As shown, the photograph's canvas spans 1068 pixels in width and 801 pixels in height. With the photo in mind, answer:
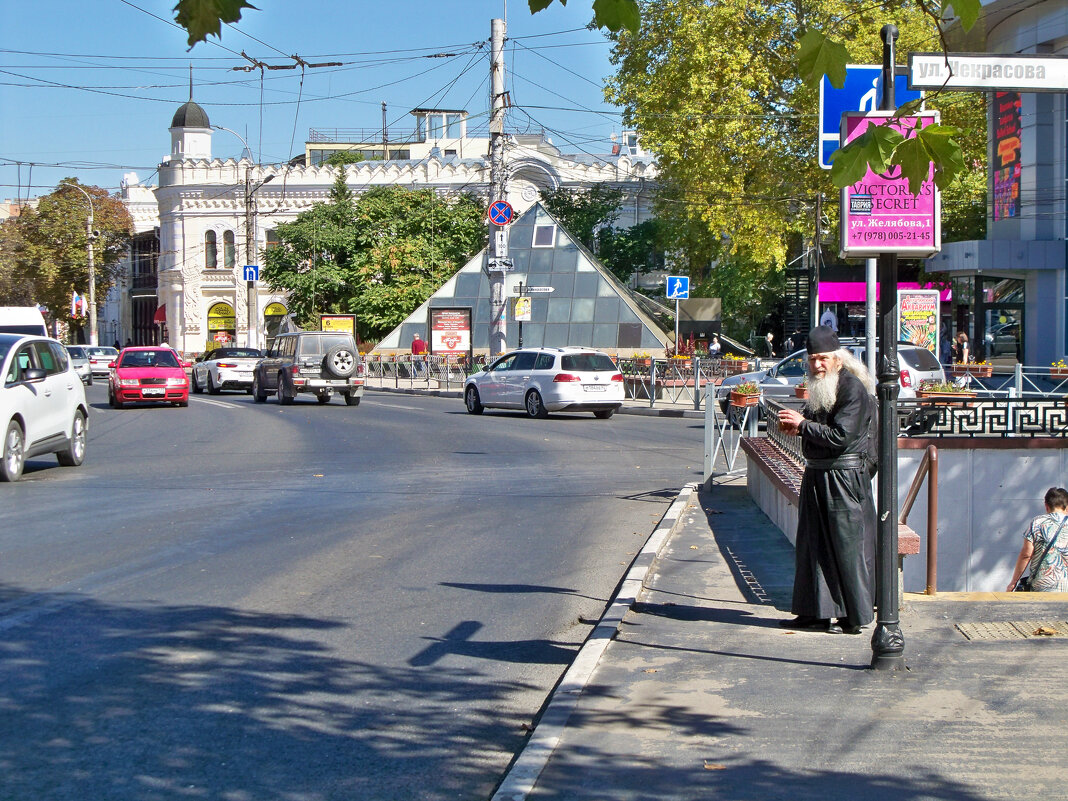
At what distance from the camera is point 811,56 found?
454cm

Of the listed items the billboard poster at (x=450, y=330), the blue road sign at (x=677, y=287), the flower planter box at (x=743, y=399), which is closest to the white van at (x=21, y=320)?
the billboard poster at (x=450, y=330)

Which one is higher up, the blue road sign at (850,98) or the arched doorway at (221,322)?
the blue road sign at (850,98)

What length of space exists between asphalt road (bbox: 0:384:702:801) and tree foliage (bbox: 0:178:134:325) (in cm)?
5961

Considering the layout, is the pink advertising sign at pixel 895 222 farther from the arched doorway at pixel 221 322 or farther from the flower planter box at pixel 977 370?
the arched doorway at pixel 221 322

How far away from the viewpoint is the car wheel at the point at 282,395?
31625mm

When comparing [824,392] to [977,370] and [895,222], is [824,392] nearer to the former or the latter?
[895,222]

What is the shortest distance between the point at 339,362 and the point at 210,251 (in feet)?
130

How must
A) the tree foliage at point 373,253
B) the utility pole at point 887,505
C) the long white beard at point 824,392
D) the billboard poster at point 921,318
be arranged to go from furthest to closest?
the tree foliage at point 373,253
the billboard poster at point 921,318
the long white beard at point 824,392
the utility pole at point 887,505

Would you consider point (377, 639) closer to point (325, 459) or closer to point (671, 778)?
point (671, 778)

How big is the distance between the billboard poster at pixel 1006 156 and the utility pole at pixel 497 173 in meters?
14.7

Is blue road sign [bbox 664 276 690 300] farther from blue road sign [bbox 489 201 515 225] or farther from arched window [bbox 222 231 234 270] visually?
arched window [bbox 222 231 234 270]

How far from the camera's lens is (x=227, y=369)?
38.9m

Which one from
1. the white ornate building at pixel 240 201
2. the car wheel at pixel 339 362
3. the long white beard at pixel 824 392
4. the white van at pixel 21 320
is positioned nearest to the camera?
the long white beard at pixel 824 392

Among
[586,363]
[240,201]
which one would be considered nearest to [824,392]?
[586,363]
